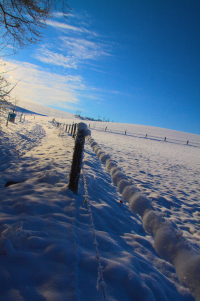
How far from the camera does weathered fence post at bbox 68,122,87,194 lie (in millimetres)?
2719

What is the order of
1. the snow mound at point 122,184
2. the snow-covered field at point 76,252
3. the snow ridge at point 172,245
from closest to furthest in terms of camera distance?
the snow-covered field at point 76,252
the snow ridge at point 172,245
the snow mound at point 122,184

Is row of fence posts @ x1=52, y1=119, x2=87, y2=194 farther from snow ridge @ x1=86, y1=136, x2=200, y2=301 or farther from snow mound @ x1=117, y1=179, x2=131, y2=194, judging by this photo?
snow ridge @ x1=86, y1=136, x2=200, y2=301

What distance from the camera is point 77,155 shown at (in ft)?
9.14

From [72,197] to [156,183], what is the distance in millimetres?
3565

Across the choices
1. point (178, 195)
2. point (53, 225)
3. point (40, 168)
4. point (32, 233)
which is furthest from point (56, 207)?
point (178, 195)

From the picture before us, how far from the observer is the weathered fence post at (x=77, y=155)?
272cm

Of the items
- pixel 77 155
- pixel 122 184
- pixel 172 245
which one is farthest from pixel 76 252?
pixel 77 155

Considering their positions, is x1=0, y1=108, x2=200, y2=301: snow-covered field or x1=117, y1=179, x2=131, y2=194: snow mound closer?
x1=0, y1=108, x2=200, y2=301: snow-covered field

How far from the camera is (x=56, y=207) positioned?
89.8 inches

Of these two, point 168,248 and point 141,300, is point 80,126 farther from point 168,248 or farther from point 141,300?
point 141,300

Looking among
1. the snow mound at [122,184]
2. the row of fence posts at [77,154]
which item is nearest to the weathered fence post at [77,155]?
the row of fence posts at [77,154]

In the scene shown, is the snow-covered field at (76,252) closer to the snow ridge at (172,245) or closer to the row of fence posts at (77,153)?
the snow ridge at (172,245)

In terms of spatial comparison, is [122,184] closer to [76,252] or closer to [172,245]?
[172,245]

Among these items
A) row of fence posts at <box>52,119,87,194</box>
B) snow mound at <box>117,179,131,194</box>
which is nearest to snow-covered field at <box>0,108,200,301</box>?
row of fence posts at <box>52,119,87,194</box>
